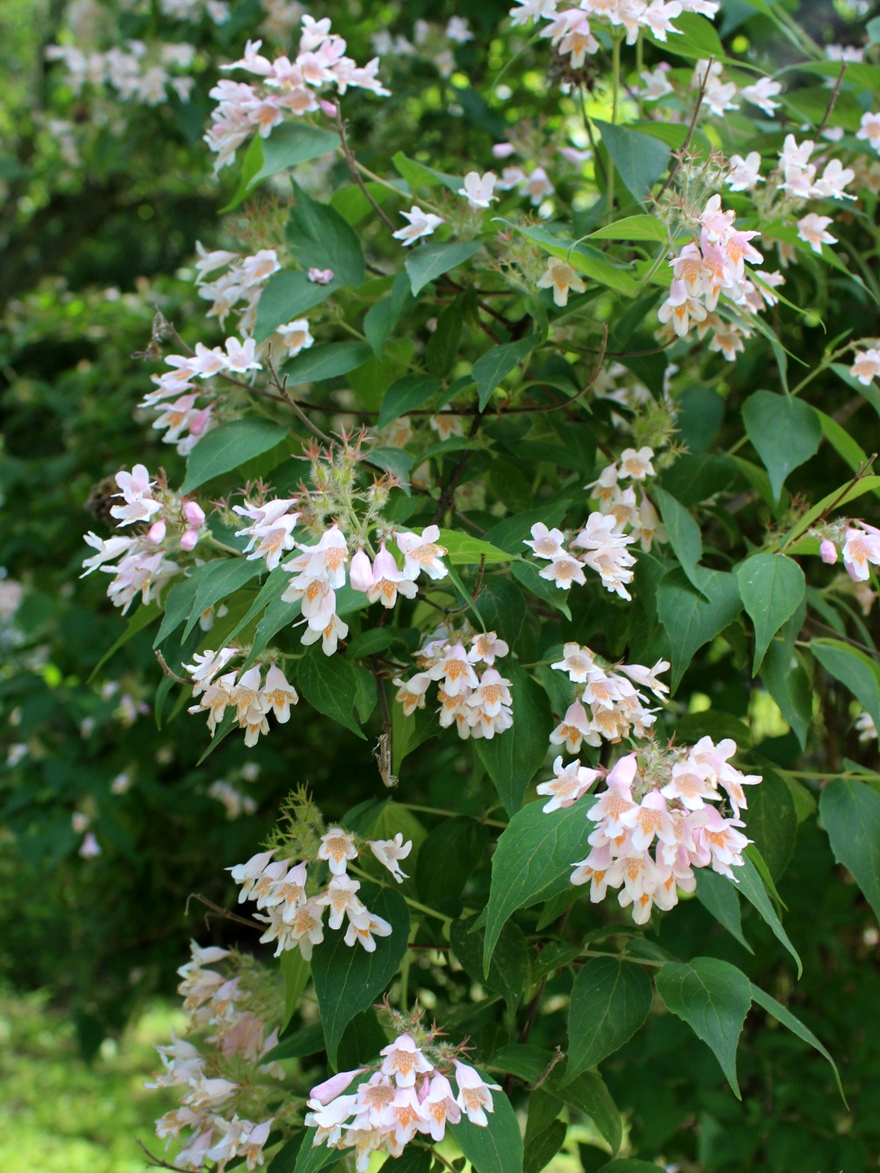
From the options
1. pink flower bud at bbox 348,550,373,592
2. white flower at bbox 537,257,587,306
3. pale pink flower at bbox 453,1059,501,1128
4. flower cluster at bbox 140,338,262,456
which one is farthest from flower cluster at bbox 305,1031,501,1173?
white flower at bbox 537,257,587,306

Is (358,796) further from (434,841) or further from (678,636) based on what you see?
(678,636)

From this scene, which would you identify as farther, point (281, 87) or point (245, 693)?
point (281, 87)

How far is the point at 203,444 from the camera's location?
1241 mm

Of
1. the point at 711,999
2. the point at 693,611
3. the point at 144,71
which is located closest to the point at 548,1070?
the point at 711,999

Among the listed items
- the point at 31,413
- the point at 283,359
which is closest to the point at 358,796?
the point at 283,359

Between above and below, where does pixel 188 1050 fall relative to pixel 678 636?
below

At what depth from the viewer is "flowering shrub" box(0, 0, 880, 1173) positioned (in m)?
0.96

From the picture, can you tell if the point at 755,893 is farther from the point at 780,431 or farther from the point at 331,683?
the point at 780,431

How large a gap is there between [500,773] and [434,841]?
0.22 meters

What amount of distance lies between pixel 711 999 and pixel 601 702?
0.31m

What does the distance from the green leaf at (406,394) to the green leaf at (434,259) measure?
0.38 feet

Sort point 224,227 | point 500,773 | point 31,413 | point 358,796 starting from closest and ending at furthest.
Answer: point 500,773
point 224,227
point 358,796
point 31,413

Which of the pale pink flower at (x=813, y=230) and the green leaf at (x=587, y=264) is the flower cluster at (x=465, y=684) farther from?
the pale pink flower at (x=813, y=230)

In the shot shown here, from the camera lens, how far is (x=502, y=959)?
1.12 meters
